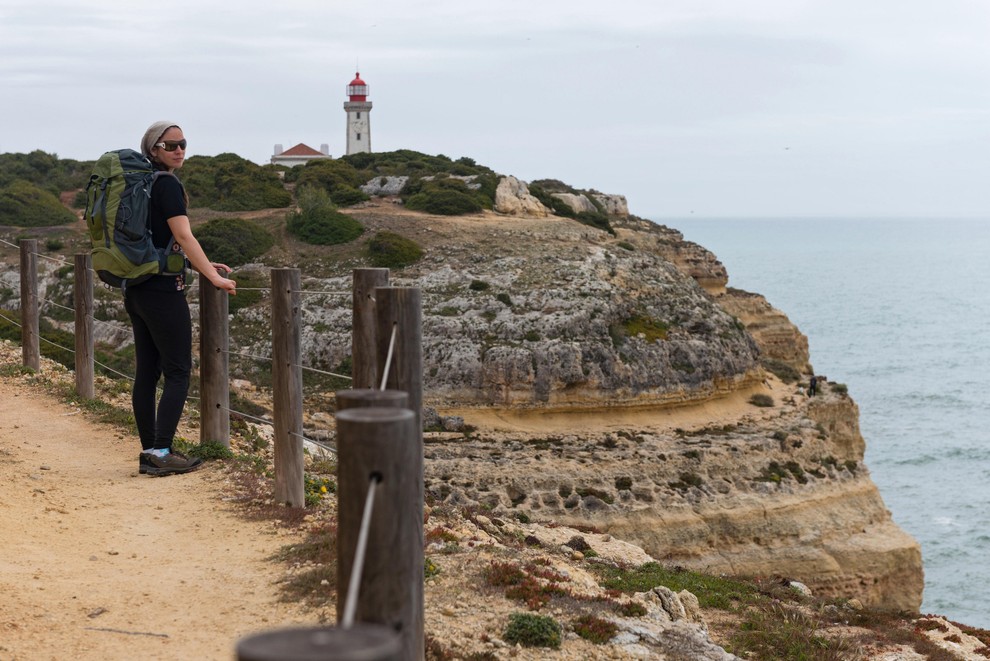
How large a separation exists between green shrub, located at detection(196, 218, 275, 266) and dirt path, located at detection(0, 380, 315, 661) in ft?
77.2

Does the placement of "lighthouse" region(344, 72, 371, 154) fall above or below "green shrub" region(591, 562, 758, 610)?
above

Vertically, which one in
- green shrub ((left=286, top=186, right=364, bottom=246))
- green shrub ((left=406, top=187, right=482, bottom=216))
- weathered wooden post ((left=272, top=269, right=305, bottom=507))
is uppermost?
green shrub ((left=406, top=187, right=482, bottom=216))

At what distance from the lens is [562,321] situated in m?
28.5

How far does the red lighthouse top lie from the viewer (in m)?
68.6

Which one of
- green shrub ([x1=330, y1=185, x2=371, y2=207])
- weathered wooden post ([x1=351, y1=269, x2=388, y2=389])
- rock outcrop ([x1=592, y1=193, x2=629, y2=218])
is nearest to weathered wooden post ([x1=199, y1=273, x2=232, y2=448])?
weathered wooden post ([x1=351, y1=269, x2=388, y2=389])

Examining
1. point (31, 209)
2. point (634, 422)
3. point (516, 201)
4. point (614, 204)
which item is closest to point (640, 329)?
point (634, 422)

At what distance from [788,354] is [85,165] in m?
35.0

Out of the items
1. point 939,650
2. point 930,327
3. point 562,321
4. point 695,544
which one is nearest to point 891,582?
point 695,544

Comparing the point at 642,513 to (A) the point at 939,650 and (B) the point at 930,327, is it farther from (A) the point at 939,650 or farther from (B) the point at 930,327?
(B) the point at 930,327

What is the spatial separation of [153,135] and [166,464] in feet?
8.82

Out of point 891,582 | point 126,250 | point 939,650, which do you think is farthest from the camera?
point 891,582

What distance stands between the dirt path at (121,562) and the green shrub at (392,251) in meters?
22.2

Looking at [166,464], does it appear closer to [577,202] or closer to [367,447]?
[367,447]

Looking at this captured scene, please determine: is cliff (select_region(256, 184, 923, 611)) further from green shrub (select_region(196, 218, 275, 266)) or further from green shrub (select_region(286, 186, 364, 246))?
green shrub (select_region(196, 218, 275, 266))
